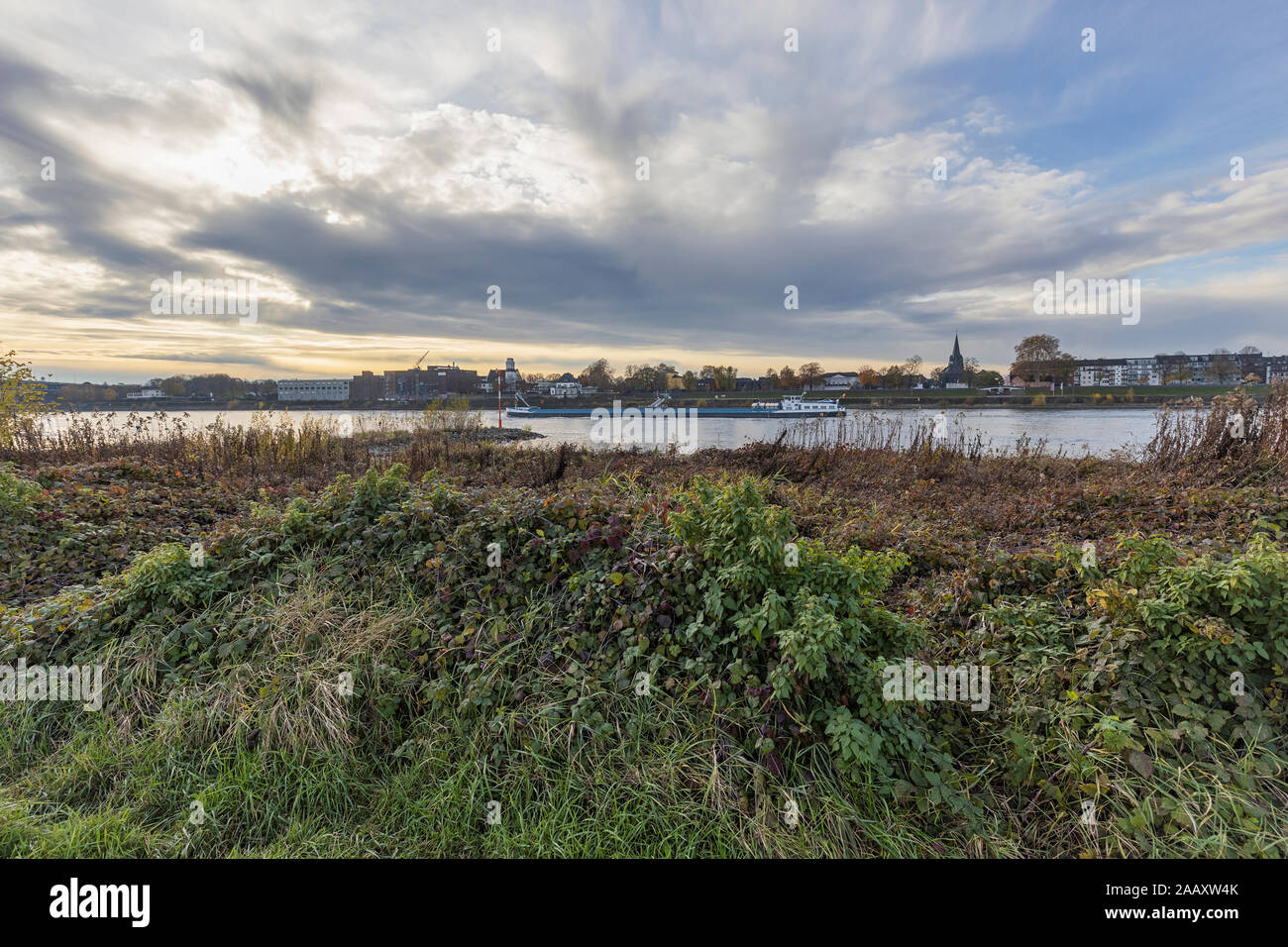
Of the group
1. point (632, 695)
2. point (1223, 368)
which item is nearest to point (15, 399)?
point (632, 695)

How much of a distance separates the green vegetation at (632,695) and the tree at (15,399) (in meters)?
9.23

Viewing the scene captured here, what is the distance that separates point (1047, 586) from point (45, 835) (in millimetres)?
5841

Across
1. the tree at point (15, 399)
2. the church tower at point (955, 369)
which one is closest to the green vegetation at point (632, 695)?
the tree at point (15, 399)

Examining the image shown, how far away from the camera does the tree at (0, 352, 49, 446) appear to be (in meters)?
10.6

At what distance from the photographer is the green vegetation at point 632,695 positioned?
2.58 m

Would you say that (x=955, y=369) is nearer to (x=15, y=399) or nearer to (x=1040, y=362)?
(x=1040, y=362)

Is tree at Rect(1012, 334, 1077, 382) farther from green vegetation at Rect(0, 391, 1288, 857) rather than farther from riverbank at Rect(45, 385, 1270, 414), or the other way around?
green vegetation at Rect(0, 391, 1288, 857)

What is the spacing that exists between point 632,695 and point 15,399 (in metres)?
14.4

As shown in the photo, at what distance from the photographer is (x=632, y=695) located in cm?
310

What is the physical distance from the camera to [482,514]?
4.41 metres

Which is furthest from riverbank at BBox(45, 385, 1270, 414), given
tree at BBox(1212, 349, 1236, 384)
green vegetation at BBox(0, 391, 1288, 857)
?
green vegetation at BBox(0, 391, 1288, 857)

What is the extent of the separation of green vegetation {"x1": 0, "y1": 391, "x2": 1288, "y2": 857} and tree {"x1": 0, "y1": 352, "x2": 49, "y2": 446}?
923 centimetres
